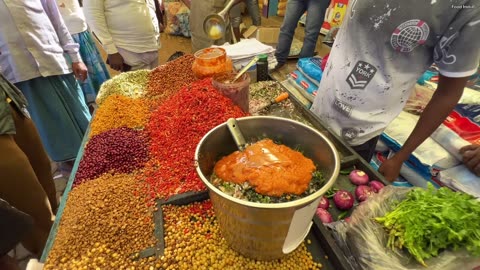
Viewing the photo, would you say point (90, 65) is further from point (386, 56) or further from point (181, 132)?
point (386, 56)

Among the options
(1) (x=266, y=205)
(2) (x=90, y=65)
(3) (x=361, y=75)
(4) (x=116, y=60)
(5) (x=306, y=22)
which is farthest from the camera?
(5) (x=306, y=22)

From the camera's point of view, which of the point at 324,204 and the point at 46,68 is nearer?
the point at 324,204

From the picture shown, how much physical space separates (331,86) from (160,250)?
1.18m

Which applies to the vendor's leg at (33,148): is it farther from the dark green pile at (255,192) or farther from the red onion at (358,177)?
the red onion at (358,177)

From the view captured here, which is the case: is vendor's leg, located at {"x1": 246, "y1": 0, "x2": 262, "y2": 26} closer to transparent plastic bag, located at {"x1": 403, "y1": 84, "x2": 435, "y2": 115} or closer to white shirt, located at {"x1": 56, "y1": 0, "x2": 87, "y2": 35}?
white shirt, located at {"x1": 56, "y1": 0, "x2": 87, "y2": 35}

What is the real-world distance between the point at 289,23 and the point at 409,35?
278 cm

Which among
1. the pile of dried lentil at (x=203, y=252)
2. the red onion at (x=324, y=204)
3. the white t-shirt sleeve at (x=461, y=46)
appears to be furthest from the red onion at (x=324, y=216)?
the white t-shirt sleeve at (x=461, y=46)

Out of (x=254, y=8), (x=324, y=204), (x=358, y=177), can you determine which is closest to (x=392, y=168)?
(x=358, y=177)

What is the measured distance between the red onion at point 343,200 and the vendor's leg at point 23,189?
5.70ft

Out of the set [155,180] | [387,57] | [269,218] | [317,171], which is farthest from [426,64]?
[155,180]

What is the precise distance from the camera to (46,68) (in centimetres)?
206

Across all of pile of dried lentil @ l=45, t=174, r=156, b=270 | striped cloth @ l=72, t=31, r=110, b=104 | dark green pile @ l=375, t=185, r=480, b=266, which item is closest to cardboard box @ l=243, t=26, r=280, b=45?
striped cloth @ l=72, t=31, r=110, b=104

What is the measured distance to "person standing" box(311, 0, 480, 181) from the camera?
102cm

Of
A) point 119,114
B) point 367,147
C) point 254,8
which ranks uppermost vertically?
point 254,8
